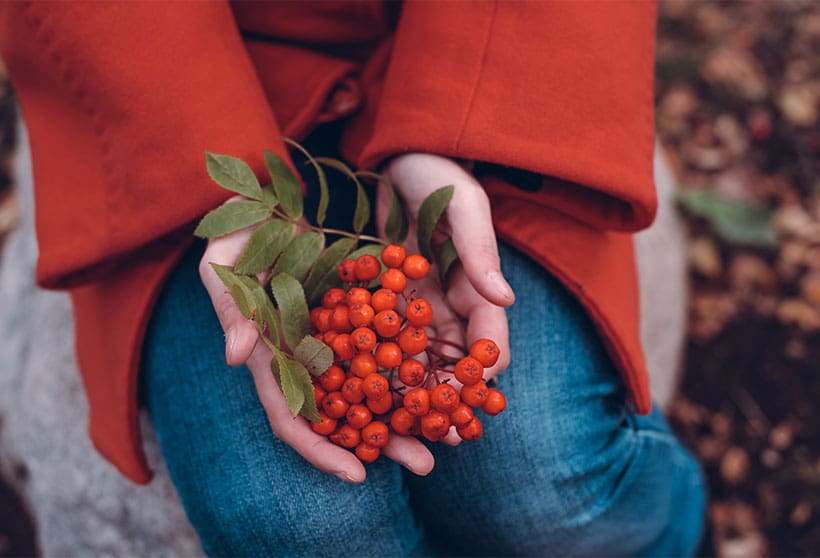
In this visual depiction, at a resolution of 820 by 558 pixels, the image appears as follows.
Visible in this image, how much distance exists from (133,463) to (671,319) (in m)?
1.49

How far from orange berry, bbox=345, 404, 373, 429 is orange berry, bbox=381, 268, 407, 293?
174mm

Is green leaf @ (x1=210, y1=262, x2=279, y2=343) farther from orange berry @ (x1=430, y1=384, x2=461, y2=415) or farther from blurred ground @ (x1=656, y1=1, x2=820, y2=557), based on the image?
blurred ground @ (x1=656, y1=1, x2=820, y2=557)

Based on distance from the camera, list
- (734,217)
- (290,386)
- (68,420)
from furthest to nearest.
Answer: (734,217)
(68,420)
(290,386)

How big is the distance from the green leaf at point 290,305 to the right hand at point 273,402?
0.16 feet

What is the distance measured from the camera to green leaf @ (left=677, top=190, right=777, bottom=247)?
213 centimetres

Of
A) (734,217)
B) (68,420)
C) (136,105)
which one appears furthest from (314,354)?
(734,217)

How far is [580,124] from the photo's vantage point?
110cm

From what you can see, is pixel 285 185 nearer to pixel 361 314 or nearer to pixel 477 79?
pixel 361 314

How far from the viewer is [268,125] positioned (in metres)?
1.15

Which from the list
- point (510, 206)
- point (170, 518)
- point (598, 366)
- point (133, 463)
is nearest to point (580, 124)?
point (510, 206)

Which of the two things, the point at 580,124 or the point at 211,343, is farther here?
the point at 211,343

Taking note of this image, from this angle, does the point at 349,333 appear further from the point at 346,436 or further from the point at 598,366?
the point at 598,366

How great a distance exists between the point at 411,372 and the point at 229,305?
Answer: 0.30 m

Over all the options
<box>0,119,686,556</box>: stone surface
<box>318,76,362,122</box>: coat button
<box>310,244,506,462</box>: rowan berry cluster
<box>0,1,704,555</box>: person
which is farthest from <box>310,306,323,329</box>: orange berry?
<box>0,119,686,556</box>: stone surface
